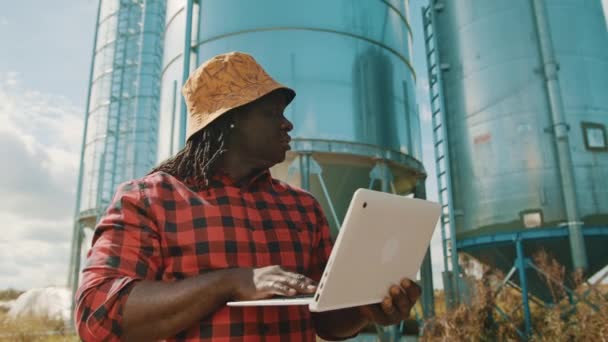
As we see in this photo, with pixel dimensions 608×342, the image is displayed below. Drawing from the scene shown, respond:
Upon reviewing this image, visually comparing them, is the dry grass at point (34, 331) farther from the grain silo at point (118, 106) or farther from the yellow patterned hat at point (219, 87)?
the yellow patterned hat at point (219, 87)

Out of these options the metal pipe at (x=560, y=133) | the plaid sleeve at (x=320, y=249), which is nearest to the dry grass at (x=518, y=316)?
the metal pipe at (x=560, y=133)

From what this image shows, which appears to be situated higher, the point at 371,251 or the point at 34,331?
the point at 371,251

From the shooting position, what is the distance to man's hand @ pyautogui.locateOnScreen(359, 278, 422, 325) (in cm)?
126

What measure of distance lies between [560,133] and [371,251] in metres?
7.59

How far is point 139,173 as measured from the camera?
13.7 meters

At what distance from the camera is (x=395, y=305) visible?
1.28m

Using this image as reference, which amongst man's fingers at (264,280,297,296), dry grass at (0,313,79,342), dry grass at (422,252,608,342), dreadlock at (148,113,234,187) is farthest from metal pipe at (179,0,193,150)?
man's fingers at (264,280,297,296)

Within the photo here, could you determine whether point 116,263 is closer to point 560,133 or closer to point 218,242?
point 218,242

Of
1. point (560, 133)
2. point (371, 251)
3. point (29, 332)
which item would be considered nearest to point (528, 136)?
point (560, 133)

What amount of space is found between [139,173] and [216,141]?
12.8m

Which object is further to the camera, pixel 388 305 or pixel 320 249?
pixel 320 249

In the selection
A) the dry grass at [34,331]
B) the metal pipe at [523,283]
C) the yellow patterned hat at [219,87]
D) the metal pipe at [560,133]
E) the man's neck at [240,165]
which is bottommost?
the dry grass at [34,331]

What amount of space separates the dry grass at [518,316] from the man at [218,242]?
5562 mm

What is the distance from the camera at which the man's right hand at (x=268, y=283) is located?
3.57 feet
